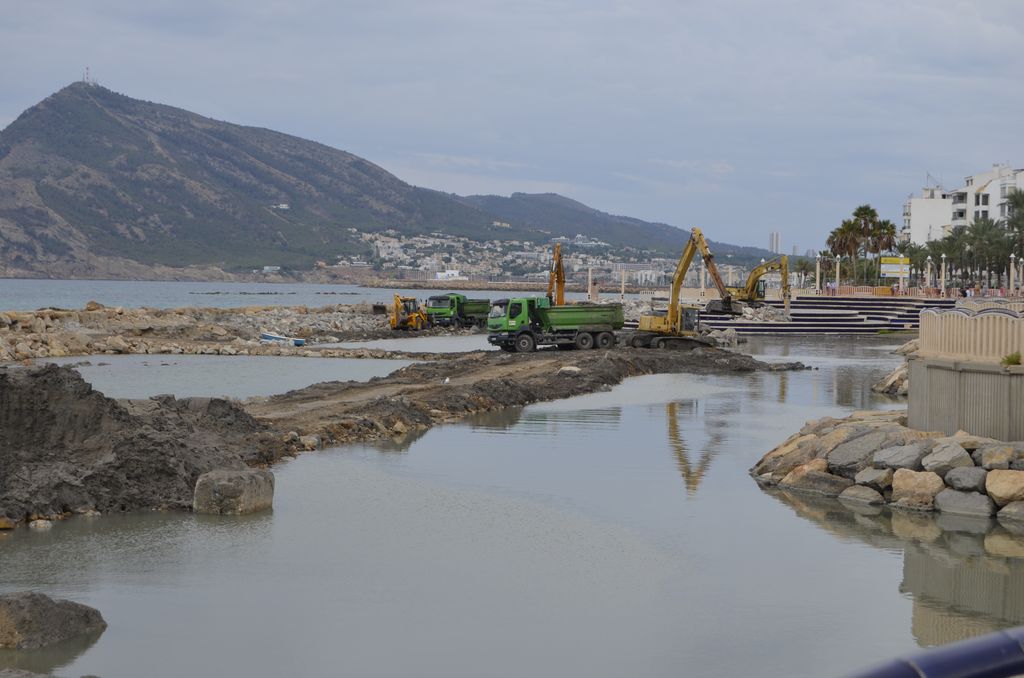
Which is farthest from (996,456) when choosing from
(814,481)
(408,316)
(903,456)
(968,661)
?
(408,316)

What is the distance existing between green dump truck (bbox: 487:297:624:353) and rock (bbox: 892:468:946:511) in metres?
29.3

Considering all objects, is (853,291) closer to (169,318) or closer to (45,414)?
(169,318)

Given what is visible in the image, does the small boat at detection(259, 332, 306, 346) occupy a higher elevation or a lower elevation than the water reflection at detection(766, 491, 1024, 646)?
higher

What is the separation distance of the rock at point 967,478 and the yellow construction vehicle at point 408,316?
51.2 m

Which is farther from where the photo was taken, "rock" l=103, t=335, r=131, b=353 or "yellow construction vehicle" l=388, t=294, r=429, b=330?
"yellow construction vehicle" l=388, t=294, r=429, b=330

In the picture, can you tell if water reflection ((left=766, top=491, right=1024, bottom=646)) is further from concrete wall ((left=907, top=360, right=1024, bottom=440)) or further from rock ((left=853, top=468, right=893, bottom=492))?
concrete wall ((left=907, top=360, right=1024, bottom=440))

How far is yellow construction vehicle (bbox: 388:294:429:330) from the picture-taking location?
6494 cm

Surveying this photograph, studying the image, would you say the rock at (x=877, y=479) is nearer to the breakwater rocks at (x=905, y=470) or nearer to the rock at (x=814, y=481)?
the breakwater rocks at (x=905, y=470)

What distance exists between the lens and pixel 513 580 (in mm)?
11570

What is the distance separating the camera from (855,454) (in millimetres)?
16359

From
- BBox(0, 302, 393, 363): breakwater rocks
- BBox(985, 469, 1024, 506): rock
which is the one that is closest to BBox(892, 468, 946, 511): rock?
BBox(985, 469, 1024, 506): rock

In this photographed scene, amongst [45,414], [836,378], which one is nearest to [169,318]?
[836,378]

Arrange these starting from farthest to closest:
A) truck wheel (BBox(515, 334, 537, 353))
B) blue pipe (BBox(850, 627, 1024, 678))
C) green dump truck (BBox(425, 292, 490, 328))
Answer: green dump truck (BBox(425, 292, 490, 328)) → truck wheel (BBox(515, 334, 537, 353)) → blue pipe (BBox(850, 627, 1024, 678))

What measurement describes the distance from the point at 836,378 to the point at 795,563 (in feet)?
78.0
